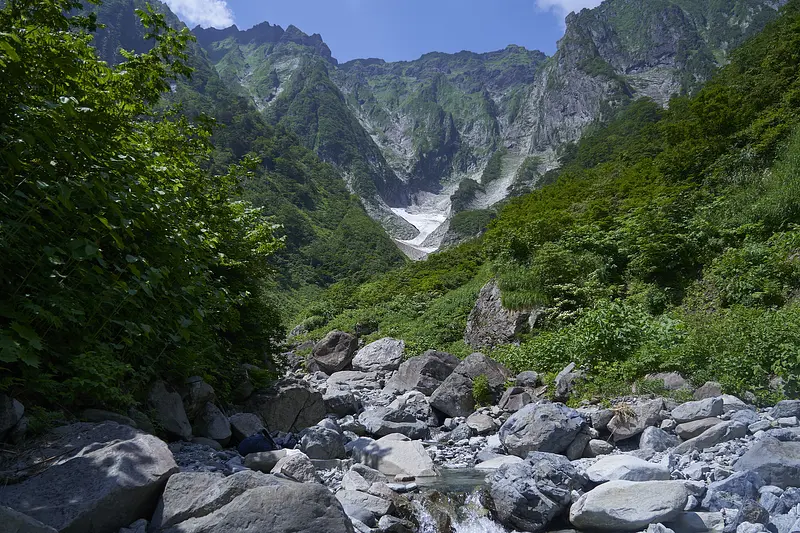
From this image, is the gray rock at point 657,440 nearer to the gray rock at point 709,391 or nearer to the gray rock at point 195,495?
the gray rock at point 709,391

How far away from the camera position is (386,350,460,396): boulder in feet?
45.7

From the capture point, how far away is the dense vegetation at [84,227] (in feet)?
12.3

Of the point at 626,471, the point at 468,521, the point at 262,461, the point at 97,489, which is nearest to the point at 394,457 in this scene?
the point at 468,521

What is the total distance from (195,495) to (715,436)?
6.70m

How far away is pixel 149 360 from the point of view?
19.8ft

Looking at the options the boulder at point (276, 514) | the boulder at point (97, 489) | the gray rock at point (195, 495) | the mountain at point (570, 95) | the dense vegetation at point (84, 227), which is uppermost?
the mountain at point (570, 95)

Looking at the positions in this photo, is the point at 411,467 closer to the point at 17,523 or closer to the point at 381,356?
the point at 17,523

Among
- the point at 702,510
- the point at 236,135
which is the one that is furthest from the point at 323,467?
the point at 236,135

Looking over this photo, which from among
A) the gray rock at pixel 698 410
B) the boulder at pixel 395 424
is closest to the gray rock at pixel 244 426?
the boulder at pixel 395 424

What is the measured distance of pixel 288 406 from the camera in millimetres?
9742

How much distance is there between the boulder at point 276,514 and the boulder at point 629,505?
3.00 m

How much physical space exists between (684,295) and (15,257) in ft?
44.1

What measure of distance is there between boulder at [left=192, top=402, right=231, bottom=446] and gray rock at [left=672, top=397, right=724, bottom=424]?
7.06 m

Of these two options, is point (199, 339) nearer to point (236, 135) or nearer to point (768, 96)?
point (768, 96)
